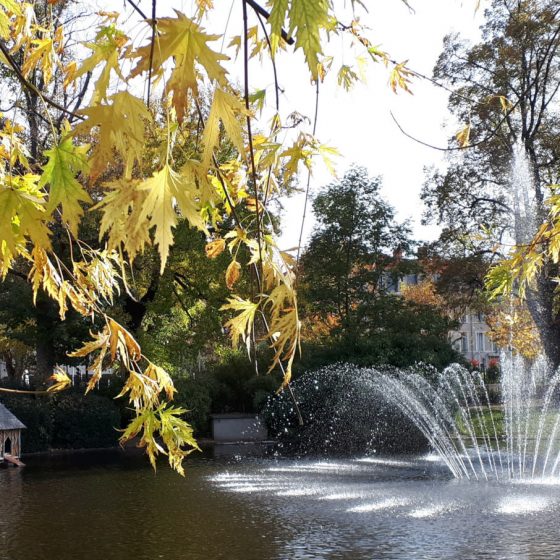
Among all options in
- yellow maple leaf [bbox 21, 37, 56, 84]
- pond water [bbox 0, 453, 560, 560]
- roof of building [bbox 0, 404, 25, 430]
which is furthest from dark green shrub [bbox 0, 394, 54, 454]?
yellow maple leaf [bbox 21, 37, 56, 84]

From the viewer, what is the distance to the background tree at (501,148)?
25031mm

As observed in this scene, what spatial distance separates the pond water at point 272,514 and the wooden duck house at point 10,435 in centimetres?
37

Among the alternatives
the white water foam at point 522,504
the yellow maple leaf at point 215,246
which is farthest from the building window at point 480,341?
the yellow maple leaf at point 215,246

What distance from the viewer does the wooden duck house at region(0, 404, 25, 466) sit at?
52.0 feet

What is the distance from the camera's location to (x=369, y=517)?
1001cm

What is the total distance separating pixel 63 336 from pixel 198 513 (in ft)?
35.2

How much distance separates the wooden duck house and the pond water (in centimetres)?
37

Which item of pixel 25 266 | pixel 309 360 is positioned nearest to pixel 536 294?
pixel 309 360

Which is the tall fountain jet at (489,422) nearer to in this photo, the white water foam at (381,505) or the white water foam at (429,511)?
the white water foam at (381,505)

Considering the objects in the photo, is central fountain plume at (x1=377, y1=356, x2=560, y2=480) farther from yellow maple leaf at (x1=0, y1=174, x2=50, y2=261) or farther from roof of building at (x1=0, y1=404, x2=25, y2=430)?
yellow maple leaf at (x1=0, y1=174, x2=50, y2=261)

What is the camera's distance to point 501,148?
2616cm

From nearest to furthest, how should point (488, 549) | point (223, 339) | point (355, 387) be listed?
point (488, 549), point (355, 387), point (223, 339)

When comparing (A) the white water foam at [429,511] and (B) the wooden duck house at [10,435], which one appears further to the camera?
(B) the wooden duck house at [10,435]

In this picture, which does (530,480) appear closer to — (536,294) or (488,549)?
(488,549)
